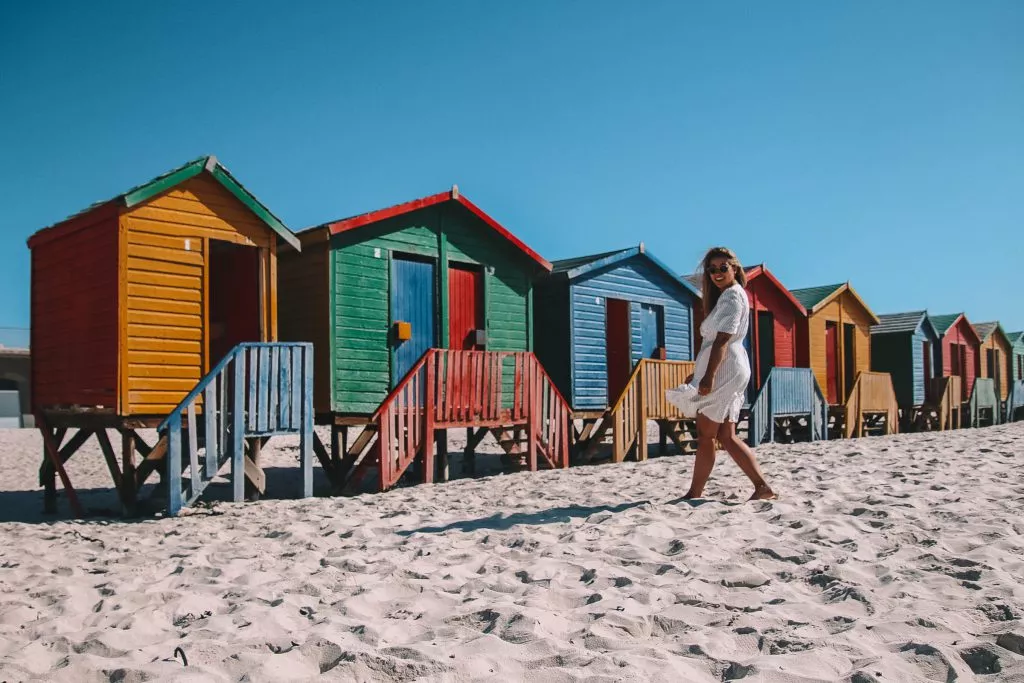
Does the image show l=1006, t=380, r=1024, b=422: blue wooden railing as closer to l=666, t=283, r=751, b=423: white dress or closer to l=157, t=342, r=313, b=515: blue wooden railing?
l=666, t=283, r=751, b=423: white dress

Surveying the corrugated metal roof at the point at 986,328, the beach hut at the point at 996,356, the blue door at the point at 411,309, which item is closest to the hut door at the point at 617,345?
the blue door at the point at 411,309

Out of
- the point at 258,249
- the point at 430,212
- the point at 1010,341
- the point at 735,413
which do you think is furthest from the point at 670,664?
the point at 1010,341

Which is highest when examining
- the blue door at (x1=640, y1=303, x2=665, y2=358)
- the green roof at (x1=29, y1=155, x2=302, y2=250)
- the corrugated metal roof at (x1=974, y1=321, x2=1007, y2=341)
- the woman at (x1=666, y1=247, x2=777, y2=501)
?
the green roof at (x1=29, y1=155, x2=302, y2=250)

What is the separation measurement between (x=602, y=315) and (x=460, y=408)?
496cm

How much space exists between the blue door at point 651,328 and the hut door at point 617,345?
36 centimetres

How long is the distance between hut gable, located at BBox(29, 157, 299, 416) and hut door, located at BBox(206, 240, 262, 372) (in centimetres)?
118

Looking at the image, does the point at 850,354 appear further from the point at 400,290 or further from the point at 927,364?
the point at 400,290

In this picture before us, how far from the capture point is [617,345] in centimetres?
1558

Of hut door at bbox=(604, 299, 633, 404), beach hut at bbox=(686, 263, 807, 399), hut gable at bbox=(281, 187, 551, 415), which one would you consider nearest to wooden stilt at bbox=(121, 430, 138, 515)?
hut gable at bbox=(281, 187, 551, 415)

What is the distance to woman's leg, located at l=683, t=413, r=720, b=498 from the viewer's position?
6098 millimetres

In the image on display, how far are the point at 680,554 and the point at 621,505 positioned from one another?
6.09 ft

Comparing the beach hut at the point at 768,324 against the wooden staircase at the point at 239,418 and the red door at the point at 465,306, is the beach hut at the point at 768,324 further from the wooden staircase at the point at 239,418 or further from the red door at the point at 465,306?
the wooden staircase at the point at 239,418

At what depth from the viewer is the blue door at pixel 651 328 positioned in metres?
15.6

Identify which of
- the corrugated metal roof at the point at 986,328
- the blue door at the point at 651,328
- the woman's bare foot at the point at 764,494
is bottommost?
the woman's bare foot at the point at 764,494
